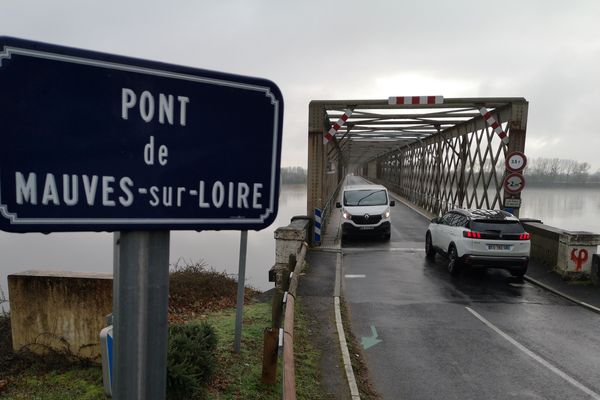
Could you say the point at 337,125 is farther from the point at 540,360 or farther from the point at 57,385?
the point at 57,385

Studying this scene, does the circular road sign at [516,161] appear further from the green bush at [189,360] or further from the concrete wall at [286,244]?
the green bush at [189,360]

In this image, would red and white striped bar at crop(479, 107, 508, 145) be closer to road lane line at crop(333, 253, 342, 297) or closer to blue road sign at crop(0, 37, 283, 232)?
road lane line at crop(333, 253, 342, 297)

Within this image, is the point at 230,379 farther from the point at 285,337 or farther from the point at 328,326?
the point at 328,326

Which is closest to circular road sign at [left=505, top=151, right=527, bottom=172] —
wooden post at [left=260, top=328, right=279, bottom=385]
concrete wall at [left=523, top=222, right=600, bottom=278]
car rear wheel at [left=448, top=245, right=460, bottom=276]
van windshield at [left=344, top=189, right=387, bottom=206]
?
concrete wall at [left=523, top=222, right=600, bottom=278]

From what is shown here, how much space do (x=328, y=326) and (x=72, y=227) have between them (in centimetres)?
615

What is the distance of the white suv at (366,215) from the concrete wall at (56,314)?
12.0 m

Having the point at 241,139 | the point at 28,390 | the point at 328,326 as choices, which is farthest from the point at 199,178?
the point at 328,326

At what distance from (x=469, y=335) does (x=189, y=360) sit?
514 cm

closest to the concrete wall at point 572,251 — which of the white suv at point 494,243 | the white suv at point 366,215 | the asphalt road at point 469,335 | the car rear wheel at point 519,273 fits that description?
the car rear wheel at point 519,273

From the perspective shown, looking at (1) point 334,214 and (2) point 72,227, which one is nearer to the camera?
(2) point 72,227

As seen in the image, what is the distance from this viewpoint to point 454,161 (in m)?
21.2

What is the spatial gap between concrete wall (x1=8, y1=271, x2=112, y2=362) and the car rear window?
9.07m

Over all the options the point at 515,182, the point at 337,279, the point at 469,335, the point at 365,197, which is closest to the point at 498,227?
the point at 515,182

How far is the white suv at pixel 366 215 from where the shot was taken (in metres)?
16.3
